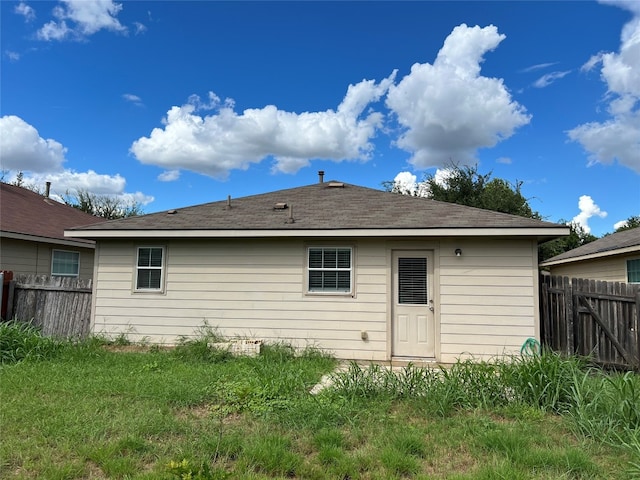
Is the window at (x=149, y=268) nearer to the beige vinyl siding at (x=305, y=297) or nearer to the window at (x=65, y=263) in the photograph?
the beige vinyl siding at (x=305, y=297)

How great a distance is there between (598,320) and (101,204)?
35.2m

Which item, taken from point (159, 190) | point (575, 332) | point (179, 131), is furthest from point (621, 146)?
point (159, 190)

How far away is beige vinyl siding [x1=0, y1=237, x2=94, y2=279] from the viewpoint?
10.2 meters

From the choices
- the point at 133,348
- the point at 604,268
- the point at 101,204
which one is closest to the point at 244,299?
the point at 133,348

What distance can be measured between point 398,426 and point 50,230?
12171mm

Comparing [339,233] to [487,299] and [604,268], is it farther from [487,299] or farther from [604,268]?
[604,268]

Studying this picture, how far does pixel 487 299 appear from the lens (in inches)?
278

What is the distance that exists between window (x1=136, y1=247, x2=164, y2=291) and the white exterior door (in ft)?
16.0

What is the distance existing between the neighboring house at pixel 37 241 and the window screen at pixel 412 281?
384 inches

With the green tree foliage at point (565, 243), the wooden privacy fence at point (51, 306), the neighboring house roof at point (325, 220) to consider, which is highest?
the green tree foliage at point (565, 243)

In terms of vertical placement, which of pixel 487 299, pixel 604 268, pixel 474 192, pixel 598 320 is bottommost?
pixel 598 320

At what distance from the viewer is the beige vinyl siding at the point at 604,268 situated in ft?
35.0

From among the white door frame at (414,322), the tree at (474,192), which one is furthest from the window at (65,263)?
the tree at (474,192)

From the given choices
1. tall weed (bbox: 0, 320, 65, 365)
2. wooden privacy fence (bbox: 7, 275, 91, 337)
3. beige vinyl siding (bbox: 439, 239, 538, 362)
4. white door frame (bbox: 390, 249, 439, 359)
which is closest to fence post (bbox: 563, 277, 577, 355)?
beige vinyl siding (bbox: 439, 239, 538, 362)
